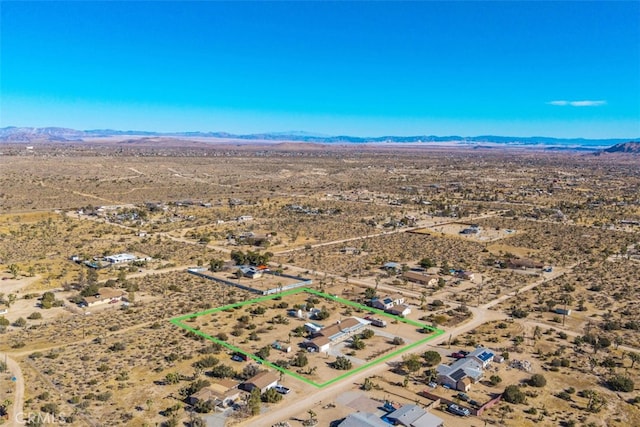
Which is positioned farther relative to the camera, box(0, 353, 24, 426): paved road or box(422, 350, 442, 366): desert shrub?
box(422, 350, 442, 366): desert shrub

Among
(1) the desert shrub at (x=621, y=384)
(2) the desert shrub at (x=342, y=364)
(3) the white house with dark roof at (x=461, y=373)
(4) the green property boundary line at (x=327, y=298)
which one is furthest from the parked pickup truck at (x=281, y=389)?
(1) the desert shrub at (x=621, y=384)

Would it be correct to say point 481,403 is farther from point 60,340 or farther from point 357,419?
point 60,340

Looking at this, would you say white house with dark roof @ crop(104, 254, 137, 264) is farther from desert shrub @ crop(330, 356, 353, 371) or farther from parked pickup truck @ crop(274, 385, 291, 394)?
parked pickup truck @ crop(274, 385, 291, 394)

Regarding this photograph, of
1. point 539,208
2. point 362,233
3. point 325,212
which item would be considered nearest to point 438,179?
point 539,208

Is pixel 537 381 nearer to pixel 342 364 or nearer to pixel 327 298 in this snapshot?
pixel 342 364

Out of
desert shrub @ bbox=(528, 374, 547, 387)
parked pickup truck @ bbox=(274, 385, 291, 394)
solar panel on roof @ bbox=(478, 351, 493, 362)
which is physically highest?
solar panel on roof @ bbox=(478, 351, 493, 362)

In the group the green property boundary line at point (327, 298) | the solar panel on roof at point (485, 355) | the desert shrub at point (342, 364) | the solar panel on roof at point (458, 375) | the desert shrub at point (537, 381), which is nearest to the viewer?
the solar panel on roof at point (458, 375)

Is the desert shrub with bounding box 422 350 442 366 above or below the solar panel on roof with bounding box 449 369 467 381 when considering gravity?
below

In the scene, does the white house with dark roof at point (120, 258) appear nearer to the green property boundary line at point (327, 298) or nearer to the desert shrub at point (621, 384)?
the green property boundary line at point (327, 298)

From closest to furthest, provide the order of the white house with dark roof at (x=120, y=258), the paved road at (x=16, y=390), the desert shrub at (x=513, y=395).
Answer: the paved road at (x=16, y=390) < the desert shrub at (x=513, y=395) < the white house with dark roof at (x=120, y=258)

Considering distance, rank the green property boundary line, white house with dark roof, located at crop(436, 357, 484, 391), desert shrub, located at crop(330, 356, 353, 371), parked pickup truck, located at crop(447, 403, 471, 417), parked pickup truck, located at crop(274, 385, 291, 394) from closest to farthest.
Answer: parked pickup truck, located at crop(447, 403, 471, 417) < parked pickup truck, located at crop(274, 385, 291, 394) < white house with dark roof, located at crop(436, 357, 484, 391) < the green property boundary line < desert shrub, located at crop(330, 356, 353, 371)

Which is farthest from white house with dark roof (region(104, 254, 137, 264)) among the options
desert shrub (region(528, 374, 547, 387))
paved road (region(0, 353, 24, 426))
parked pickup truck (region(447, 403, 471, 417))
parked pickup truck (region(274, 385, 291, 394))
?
desert shrub (region(528, 374, 547, 387))

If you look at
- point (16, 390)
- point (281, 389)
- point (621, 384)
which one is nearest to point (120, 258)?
point (16, 390)
